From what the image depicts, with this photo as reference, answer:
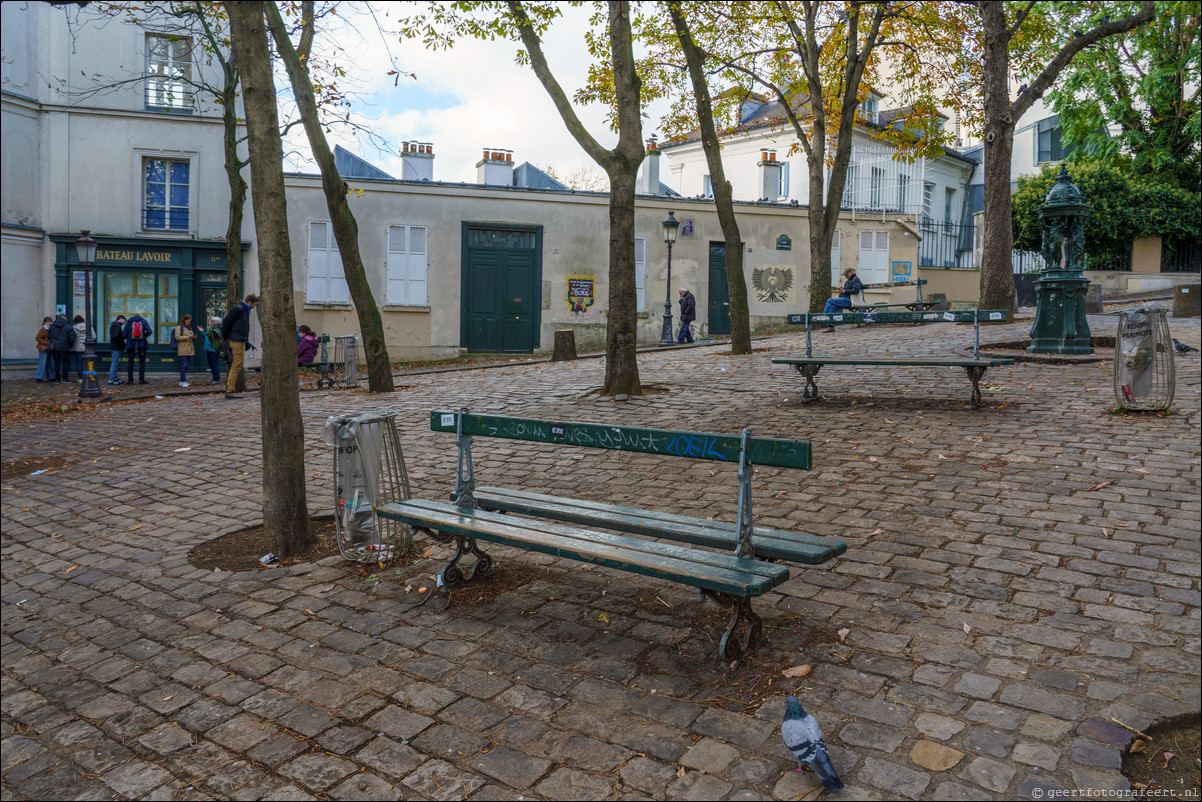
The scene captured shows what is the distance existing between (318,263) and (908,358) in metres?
17.8

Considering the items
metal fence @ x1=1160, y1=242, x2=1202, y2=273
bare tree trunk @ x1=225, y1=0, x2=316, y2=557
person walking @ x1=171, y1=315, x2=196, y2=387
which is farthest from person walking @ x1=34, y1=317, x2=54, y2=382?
metal fence @ x1=1160, y1=242, x2=1202, y2=273

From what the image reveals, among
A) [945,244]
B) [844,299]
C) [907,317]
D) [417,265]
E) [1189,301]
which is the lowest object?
[907,317]

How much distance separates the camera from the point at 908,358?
8.45 meters

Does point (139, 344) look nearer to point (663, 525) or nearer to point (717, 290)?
point (717, 290)

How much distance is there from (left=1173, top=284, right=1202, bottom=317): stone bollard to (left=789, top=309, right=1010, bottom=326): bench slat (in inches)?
482

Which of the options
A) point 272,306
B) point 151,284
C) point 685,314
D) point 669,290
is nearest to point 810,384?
point 272,306

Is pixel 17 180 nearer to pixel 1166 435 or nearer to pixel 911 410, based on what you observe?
pixel 911 410

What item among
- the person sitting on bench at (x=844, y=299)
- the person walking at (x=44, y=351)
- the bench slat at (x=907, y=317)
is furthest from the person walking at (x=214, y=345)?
the person sitting on bench at (x=844, y=299)

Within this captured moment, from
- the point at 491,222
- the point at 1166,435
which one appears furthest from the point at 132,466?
the point at 491,222

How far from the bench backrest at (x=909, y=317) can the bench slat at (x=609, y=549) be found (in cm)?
570

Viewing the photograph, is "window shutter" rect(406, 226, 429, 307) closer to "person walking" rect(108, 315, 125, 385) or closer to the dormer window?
"person walking" rect(108, 315, 125, 385)

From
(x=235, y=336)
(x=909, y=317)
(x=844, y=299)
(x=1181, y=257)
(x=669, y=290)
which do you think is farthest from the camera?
(x=1181, y=257)

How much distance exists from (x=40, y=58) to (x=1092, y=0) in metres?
28.3

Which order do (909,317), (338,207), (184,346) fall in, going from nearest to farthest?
1. (909,317)
2. (338,207)
3. (184,346)
